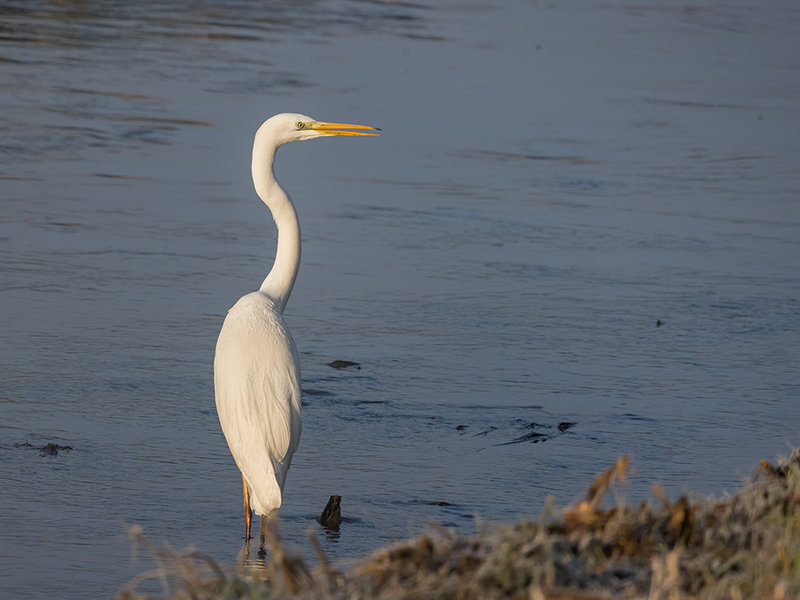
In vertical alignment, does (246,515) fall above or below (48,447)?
below

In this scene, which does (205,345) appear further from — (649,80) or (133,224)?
(649,80)

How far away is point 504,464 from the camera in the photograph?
5.89 metres

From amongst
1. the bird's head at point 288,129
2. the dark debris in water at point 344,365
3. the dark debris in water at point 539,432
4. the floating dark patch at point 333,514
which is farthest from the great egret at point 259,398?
the dark debris in water at point 539,432

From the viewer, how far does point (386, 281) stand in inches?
334

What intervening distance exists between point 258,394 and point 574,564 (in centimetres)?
296

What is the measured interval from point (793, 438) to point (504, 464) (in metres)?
1.47

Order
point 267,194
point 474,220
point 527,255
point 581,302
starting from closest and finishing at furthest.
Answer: point 267,194 → point 581,302 → point 527,255 → point 474,220

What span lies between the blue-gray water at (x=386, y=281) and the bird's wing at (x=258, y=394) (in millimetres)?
243

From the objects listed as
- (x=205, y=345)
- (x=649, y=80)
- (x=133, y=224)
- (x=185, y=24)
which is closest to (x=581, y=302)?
(x=205, y=345)

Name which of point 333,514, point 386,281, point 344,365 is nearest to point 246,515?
point 333,514

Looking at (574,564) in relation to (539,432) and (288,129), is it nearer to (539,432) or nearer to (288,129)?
(539,432)

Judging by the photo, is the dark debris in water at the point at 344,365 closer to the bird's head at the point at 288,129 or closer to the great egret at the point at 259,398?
the great egret at the point at 259,398

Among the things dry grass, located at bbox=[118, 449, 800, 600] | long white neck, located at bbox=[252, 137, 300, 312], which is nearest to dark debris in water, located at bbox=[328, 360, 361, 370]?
long white neck, located at bbox=[252, 137, 300, 312]

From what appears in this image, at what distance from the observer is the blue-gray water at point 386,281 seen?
→ 18.4 feet
